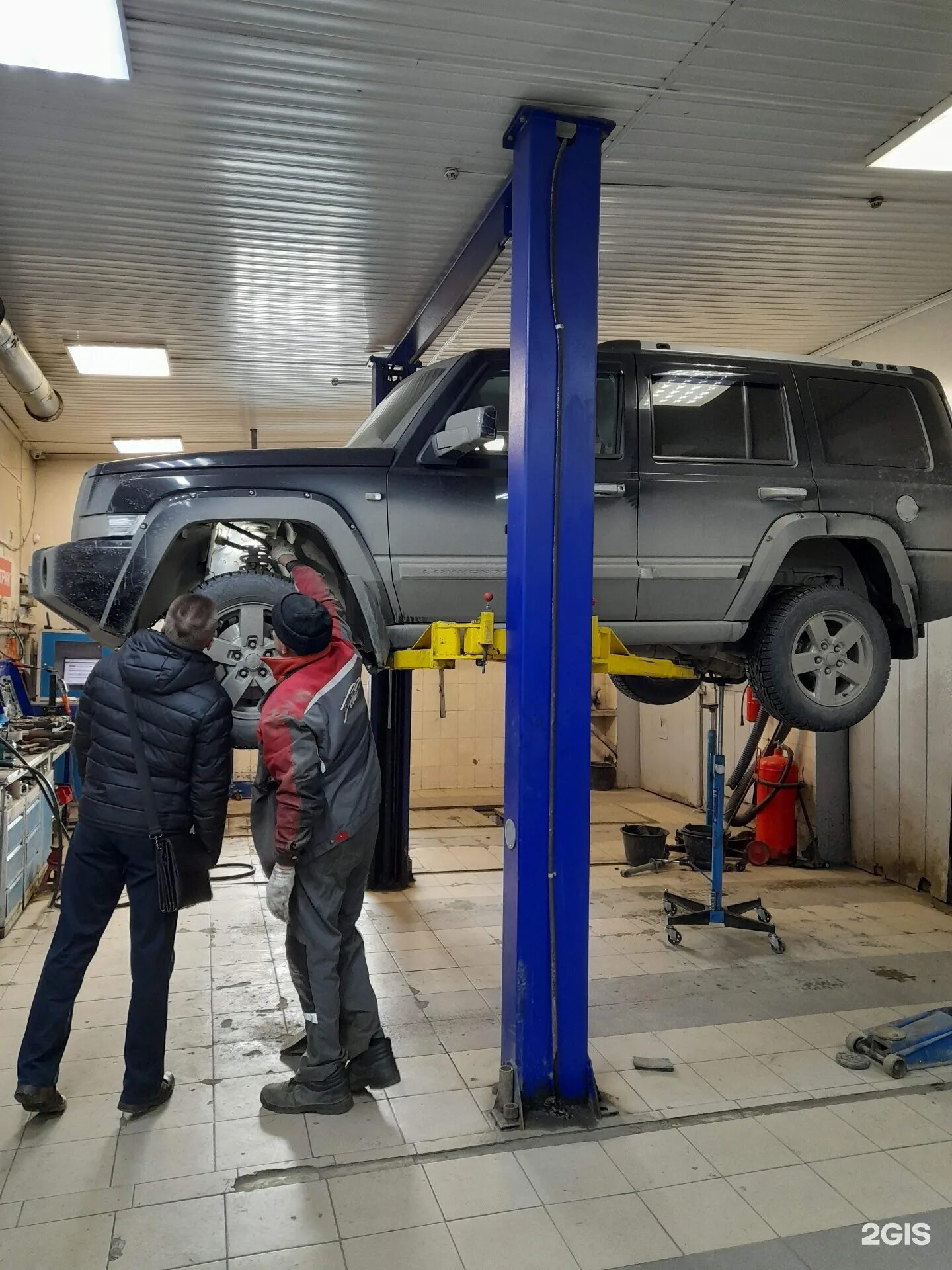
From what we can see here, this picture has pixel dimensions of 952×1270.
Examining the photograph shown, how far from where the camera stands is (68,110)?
3840mm

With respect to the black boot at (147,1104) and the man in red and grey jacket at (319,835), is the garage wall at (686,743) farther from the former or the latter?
the black boot at (147,1104)

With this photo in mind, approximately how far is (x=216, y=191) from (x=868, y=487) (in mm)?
3542

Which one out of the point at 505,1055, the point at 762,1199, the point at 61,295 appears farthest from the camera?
the point at 61,295

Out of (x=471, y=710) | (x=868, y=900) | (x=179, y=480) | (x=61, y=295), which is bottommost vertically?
(x=868, y=900)

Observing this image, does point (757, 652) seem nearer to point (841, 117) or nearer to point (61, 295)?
point (841, 117)

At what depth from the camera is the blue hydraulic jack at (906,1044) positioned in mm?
3748

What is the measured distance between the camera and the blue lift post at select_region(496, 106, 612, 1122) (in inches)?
133

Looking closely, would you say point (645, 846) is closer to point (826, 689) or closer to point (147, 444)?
point (826, 689)

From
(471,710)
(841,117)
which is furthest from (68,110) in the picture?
(471,710)

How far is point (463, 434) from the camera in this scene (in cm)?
386

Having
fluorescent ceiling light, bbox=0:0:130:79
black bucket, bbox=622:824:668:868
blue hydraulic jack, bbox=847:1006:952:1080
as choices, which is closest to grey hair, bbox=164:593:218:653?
fluorescent ceiling light, bbox=0:0:130:79

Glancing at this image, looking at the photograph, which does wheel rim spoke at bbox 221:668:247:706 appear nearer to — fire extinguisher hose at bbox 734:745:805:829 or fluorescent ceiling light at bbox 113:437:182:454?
fire extinguisher hose at bbox 734:745:805:829

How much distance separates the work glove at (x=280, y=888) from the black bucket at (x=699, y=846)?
459 cm

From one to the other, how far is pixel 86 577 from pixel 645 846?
4888mm
